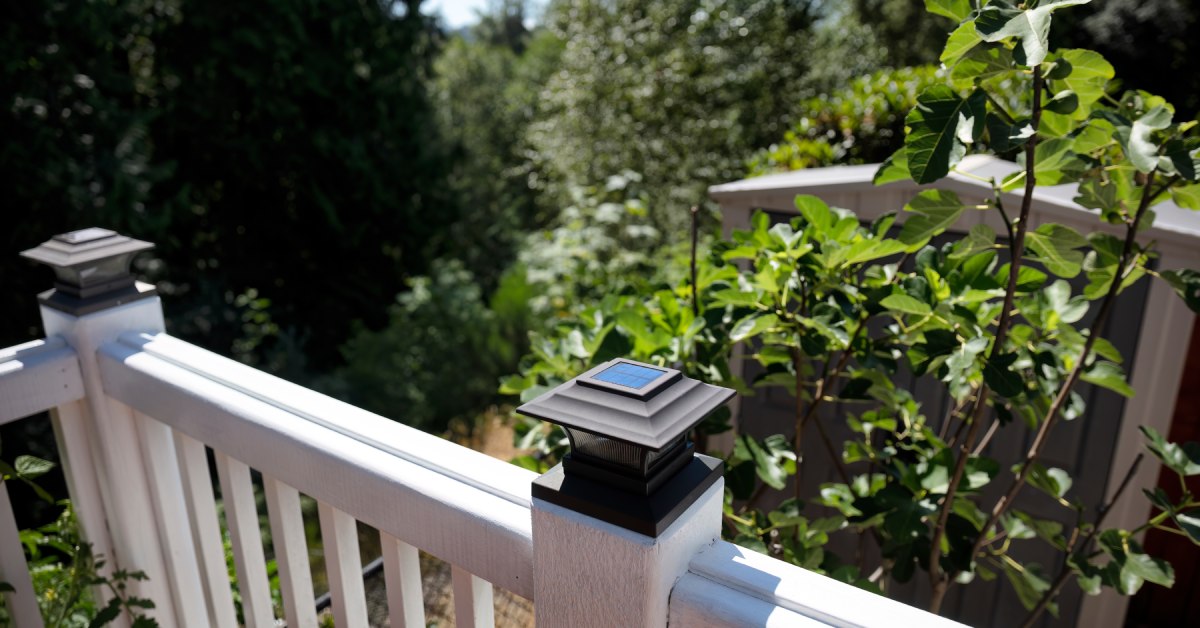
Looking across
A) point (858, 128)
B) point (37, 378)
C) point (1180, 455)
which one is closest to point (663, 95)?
point (858, 128)

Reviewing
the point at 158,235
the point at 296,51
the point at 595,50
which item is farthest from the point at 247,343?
the point at 595,50

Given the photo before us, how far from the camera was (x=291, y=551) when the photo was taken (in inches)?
49.4

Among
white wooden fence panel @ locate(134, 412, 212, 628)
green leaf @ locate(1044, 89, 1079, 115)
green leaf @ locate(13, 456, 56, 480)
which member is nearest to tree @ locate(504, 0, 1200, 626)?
green leaf @ locate(1044, 89, 1079, 115)

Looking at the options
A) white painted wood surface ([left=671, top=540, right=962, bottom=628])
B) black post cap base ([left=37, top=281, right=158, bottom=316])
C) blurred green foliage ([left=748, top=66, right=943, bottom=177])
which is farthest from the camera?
blurred green foliage ([left=748, top=66, right=943, bottom=177])

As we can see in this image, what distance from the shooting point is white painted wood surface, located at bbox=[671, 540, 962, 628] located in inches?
27.8

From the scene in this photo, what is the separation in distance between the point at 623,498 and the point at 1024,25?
0.80m

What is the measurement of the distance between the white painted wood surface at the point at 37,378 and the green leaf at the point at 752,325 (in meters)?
1.34

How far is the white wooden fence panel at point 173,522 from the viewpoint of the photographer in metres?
1.48

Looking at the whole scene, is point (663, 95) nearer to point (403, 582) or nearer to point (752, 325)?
point (752, 325)

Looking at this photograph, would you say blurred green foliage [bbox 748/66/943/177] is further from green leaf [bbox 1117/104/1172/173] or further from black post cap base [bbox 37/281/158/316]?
black post cap base [bbox 37/281/158/316]

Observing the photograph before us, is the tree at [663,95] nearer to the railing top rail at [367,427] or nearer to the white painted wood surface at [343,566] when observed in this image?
the railing top rail at [367,427]

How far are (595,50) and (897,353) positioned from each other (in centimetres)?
612

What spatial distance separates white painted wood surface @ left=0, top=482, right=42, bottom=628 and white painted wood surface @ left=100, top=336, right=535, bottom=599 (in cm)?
36

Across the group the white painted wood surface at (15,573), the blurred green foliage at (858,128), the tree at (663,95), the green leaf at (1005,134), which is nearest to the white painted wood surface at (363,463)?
the white painted wood surface at (15,573)
